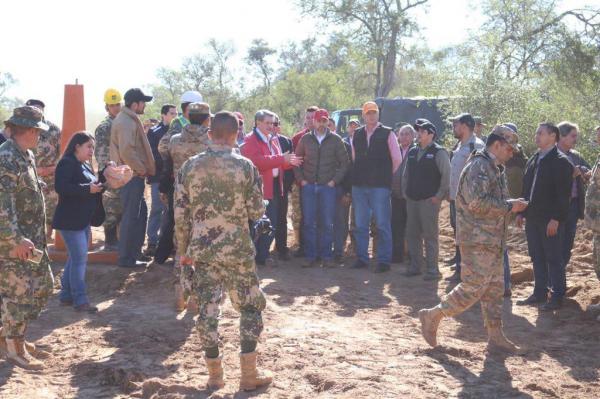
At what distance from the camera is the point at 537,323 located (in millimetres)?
7070

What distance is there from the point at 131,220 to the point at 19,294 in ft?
10.2

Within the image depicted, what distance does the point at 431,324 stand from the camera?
5.97 metres

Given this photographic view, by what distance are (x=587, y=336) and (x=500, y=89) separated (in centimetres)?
956

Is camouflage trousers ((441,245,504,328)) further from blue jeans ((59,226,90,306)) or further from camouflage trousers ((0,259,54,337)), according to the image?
blue jeans ((59,226,90,306))

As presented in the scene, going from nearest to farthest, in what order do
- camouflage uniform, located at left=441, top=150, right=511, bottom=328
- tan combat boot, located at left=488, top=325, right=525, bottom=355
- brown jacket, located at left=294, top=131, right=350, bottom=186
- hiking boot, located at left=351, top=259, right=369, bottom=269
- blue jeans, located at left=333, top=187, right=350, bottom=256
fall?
1. camouflage uniform, located at left=441, top=150, right=511, bottom=328
2. tan combat boot, located at left=488, top=325, right=525, bottom=355
3. brown jacket, located at left=294, top=131, right=350, bottom=186
4. hiking boot, located at left=351, top=259, right=369, bottom=269
5. blue jeans, located at left=333, top=187, right=350, bottom=256

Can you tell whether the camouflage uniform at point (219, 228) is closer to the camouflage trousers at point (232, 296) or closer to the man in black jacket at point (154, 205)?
the camouflage trousers at point (232, 296)

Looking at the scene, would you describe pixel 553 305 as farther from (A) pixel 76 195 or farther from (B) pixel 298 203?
(A) pixel 76 195

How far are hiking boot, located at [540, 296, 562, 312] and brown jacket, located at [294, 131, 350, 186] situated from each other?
3.11 meters

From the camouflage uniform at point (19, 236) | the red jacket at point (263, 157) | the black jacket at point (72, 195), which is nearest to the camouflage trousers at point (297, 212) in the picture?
the red jacket at point (263, 157)

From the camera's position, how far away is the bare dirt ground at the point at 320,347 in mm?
5070

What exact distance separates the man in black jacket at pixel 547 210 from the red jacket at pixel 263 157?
2.90 metres

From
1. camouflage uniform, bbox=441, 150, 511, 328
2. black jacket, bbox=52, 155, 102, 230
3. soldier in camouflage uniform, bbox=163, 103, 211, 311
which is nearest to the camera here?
camouflage uniform, bbox=441, 150, 511, 328

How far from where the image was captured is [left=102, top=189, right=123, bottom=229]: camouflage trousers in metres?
9.45

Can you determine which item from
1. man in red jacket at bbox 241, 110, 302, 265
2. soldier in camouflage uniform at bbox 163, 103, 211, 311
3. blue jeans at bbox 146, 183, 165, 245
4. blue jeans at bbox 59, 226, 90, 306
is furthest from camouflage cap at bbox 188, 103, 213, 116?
blue jeans at bbox 146, 183, 165, 245
